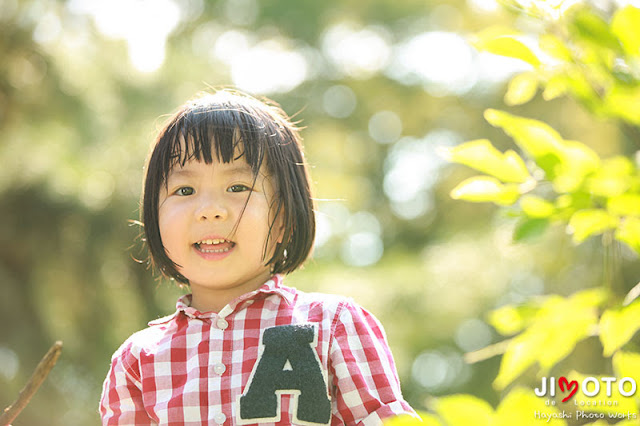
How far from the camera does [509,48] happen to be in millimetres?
359

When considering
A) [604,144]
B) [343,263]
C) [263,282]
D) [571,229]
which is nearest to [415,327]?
[343,263]

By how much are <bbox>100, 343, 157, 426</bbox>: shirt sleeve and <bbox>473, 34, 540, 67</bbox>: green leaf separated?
55 centimetres

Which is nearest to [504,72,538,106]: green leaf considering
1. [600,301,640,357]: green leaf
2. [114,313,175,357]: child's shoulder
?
[600,301,640,357]: green leaf

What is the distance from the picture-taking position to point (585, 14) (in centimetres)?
33

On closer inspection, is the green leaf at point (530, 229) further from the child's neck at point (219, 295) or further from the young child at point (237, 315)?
the child's neck at point (219, 295)

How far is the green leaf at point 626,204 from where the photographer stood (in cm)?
31

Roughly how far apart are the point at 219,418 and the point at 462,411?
1.55 ft

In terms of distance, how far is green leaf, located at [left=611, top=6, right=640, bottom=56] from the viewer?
30 cm

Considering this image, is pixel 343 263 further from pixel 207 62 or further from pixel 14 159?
pixel 14 159

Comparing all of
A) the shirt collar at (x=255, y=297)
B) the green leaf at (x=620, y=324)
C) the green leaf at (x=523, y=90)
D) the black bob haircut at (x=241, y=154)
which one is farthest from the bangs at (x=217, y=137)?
the green leaf at (x=620, y=324)

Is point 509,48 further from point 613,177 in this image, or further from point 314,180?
point 314,180

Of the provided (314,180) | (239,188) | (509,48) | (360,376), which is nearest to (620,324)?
(509,48)

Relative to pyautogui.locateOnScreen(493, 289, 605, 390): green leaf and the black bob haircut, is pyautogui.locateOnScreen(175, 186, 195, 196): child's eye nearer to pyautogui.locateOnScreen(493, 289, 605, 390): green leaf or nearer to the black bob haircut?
the black bob haircut

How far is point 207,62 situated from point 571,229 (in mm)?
3852
